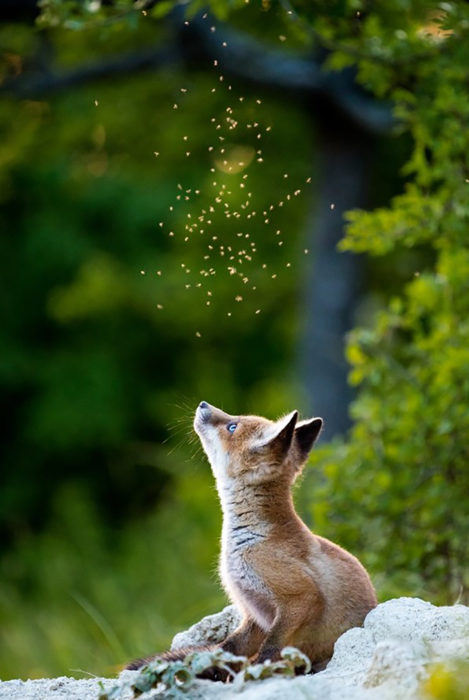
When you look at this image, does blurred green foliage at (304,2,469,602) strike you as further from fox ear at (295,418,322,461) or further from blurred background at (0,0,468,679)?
blurred background at (0,0,468,679)

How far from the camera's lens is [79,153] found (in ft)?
54.9

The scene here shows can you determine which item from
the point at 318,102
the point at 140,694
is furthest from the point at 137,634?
the point at 318,102

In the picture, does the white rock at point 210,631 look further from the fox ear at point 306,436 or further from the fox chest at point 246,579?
the fox ear at point 306,436

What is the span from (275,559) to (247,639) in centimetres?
36

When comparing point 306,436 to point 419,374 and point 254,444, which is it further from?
point 419,374

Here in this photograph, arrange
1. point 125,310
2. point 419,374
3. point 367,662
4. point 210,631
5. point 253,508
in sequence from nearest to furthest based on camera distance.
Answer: point 367,662, point 253,508, point 210,631, point 419,374, point 125,310

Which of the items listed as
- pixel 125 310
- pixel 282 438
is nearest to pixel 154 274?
pixel 125 310

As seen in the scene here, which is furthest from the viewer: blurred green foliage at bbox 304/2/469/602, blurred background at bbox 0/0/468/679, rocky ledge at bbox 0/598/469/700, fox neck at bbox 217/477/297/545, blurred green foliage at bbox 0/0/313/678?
blurred green foliage at bbox 0/0/313/678

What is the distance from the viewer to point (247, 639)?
15.2ft

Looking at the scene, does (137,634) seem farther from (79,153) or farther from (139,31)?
(79,153)

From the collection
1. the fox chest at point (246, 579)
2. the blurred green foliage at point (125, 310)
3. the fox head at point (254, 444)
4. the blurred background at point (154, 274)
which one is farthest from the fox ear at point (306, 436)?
the blurred green foliage at point (125, 310)

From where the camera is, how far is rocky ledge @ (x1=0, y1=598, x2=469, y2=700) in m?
3.59

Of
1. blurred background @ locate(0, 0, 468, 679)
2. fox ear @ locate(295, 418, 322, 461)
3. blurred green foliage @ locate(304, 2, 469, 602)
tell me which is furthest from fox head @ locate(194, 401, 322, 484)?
blurred background @ locate(0, 0, 468, 679)

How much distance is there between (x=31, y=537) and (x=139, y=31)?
7042mm
